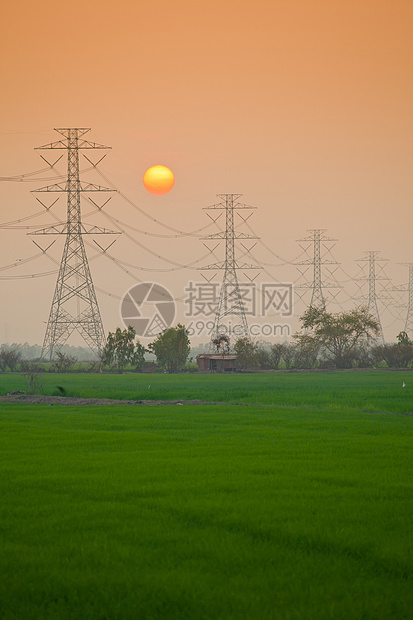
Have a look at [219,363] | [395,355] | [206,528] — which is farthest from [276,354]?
[206,528]

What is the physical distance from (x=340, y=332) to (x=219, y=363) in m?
22.4

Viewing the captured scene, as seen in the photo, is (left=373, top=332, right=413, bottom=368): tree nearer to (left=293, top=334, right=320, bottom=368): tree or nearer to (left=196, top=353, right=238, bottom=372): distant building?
(left=293, top=334, right=320, bottom=368): tree

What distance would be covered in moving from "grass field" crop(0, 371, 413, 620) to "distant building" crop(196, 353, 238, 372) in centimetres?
7258

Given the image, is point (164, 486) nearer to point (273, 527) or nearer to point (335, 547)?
point (273, 527)

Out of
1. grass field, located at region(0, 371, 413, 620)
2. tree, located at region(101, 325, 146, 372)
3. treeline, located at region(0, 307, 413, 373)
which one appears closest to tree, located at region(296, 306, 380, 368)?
treeline, located at region(0, 307, 413, 373)

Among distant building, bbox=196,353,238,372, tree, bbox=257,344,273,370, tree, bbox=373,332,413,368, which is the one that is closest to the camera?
distant building, bbox=196,353,238,372

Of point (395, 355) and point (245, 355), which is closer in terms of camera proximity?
point (245, 355)

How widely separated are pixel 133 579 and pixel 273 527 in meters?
3.14

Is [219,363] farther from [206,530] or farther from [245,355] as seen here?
[206,530]

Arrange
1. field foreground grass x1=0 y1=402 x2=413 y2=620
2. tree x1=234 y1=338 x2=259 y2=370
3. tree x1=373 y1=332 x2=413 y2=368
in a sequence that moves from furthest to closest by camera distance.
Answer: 1. tree x1=373 y1=332 x2=413 y2=368
2. tree x1=234 y1=338 x2=259 y2=370
3. field foreground grass x1=0 y1=402 x2=413 y2=620

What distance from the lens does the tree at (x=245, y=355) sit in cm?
9891

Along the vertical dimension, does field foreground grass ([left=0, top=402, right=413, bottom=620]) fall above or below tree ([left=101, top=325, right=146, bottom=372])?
below

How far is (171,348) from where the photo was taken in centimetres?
9981

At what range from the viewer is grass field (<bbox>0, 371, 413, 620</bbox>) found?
25.9ft
